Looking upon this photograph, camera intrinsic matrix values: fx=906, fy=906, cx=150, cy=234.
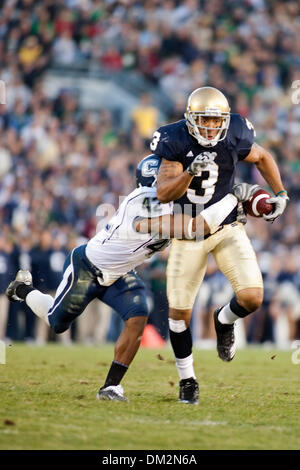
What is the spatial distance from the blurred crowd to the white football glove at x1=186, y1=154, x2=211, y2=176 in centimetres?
548

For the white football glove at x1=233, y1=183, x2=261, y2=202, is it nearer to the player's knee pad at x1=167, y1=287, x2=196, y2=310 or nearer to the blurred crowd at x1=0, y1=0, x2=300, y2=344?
the player's knee pad at x1=167, y1=287, x2=196, y2=310

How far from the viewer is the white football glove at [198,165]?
471cm

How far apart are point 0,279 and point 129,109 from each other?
17.1ft

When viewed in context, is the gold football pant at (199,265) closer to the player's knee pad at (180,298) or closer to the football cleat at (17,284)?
the player's knee pad at (180,298)

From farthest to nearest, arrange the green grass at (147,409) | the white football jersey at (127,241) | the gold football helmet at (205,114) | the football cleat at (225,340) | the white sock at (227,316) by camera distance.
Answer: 1. the football cleat at (225,340)
2. the white sock at (227,316)
3. the white football jersey at (127,241)
4. the gold football helmet at (205,114)
5. the green grass at (147,409)

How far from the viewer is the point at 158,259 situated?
1080 cm

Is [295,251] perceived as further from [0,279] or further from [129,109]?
[129,109]

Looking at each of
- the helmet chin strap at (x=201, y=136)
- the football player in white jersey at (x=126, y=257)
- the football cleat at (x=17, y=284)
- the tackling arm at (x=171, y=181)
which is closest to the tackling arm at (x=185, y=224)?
the football player in white jersey at (x=126, y=257)

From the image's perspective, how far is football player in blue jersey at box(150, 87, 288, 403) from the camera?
5.04 meters

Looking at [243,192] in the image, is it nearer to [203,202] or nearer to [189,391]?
[203,202]

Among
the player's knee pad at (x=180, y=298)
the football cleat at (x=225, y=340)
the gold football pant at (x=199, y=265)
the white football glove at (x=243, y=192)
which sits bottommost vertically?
the football cleat at (x=225, y=340)

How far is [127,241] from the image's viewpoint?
16.8 feet

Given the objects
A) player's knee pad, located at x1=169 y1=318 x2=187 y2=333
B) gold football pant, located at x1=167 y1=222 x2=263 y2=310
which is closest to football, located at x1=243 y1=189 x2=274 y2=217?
gold football pant, located at x1=167 y1=222 x2=263 y2=310

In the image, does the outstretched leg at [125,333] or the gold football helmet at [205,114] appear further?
the outstretched leg at [125,333]
